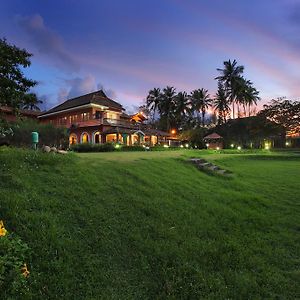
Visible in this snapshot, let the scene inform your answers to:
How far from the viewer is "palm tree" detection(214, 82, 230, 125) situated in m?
66.4

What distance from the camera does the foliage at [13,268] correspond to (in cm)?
395

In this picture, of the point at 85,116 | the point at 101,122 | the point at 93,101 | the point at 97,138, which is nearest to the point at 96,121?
the point at 101,122

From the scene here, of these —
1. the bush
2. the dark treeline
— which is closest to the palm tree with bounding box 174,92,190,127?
the dark treeline

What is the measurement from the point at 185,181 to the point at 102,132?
2799 centimetres

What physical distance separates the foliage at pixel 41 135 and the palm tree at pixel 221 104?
46.6 metres

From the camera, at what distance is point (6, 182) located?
6965 mm

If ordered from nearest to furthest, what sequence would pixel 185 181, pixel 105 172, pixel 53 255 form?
1. pixel 53 255
2. pixel 105 172
3. pixel 185 181

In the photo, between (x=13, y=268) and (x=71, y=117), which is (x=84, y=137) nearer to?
(x=71, y=117)

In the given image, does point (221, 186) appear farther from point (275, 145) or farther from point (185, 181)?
point (275, 145)

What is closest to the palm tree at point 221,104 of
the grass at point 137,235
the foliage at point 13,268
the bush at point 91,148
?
the bush at point 91,148

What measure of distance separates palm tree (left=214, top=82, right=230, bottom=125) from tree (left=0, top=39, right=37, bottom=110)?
2410 inches

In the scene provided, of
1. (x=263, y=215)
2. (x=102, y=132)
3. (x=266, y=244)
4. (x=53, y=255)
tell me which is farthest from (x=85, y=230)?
(x=102, y=132)

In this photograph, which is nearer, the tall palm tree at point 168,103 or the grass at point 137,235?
the grass at point 137,235

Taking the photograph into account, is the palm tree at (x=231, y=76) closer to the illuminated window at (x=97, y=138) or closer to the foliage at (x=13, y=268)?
the illuminated window at (x=97, y=138)
